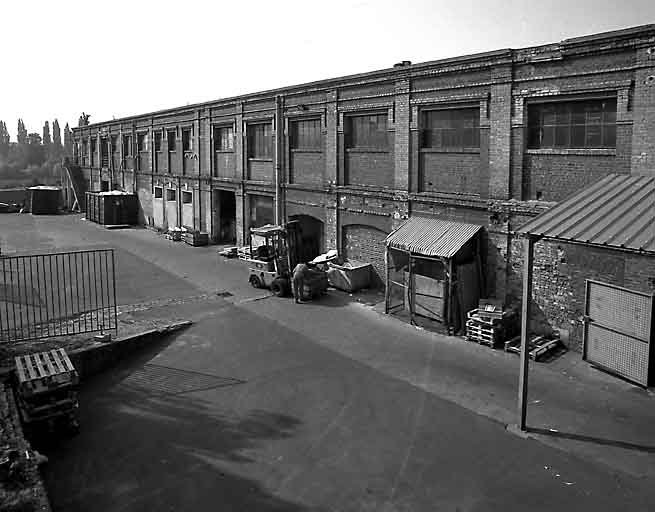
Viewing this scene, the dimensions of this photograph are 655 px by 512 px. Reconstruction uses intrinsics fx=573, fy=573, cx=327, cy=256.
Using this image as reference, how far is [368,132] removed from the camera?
19.6 m

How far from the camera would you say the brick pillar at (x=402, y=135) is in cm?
1750

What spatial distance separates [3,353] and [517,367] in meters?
11.1

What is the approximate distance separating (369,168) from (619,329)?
984 cm

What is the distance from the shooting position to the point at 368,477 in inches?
331

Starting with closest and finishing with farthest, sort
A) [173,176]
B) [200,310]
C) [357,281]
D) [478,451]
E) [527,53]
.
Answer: [478,451]
[527,53]
[200,310]
[357,281]
[173,176]

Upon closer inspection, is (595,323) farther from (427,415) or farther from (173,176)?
(173,176)

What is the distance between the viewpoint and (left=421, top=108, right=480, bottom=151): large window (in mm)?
15836

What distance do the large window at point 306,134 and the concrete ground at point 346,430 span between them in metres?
8.94

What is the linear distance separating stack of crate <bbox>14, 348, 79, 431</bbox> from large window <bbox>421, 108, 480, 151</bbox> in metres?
11.6

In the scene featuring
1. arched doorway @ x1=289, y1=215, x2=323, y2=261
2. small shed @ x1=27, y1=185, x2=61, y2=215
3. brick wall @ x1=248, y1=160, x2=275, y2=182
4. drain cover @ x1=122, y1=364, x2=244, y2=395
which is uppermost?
brick wall @ x1=248, y1=160, x2=275, y2=182

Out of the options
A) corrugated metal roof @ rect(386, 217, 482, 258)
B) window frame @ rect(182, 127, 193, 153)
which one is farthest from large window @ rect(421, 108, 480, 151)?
window frame @ rect(182, 127, 193, 153)

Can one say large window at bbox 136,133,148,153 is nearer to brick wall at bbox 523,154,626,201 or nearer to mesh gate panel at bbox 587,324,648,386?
brick wall at bbox 523,154,626,201

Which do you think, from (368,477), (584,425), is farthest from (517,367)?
(368,477)

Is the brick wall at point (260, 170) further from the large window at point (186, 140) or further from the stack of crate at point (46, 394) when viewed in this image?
the stack of crate at point (46, 394)
